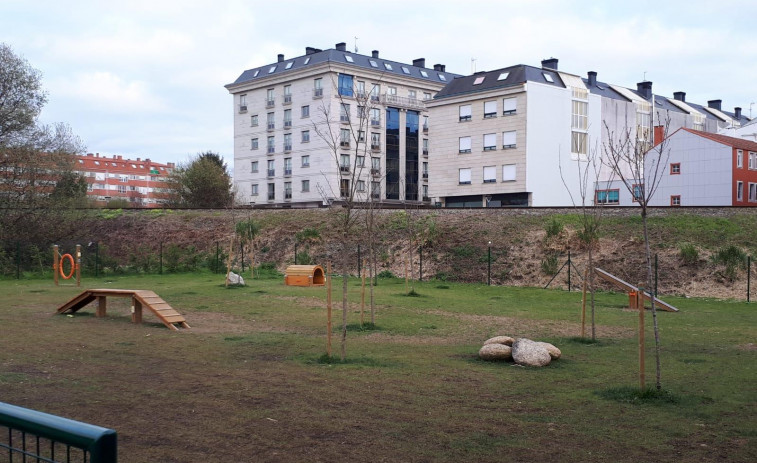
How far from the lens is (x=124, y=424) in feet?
24.6

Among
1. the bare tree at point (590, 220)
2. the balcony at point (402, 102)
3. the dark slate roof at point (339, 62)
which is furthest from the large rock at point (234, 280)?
the balcony at point (402, 102)

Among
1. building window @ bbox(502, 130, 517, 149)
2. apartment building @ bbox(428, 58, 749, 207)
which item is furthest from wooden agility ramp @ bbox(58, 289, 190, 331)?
building window @ bbox(502, 130, 517, 149)

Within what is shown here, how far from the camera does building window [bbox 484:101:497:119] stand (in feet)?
181

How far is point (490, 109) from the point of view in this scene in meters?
55.3

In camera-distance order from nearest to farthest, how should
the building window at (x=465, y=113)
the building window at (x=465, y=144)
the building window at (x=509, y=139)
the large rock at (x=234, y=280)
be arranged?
the large rock at (x=234, y=280) < the building window at (x=509, y=139) < the building window at (x=465, y=113) < the building window at (x=465, y=144)

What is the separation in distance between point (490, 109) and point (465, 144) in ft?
12.4

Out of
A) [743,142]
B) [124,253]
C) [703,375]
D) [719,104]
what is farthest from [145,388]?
[719,104]

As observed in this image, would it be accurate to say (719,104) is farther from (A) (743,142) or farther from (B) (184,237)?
(B) (184,237)

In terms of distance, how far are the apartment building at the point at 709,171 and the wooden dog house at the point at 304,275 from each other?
24.7 metres

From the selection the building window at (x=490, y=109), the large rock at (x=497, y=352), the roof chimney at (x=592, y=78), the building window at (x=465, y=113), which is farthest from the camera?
the roof chimney at (x=592, y=78)

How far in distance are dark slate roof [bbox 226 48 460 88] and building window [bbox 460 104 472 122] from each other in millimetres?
10054

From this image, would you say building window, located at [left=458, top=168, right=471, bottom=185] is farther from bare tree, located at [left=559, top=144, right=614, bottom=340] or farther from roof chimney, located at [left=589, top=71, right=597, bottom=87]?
roof chimney, located at [left=589, top=71, right=597, bottom=87]

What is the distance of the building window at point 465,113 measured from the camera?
Answer: 5691cm

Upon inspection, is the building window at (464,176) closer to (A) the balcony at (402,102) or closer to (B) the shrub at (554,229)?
(A) the balcony at (402,102)
